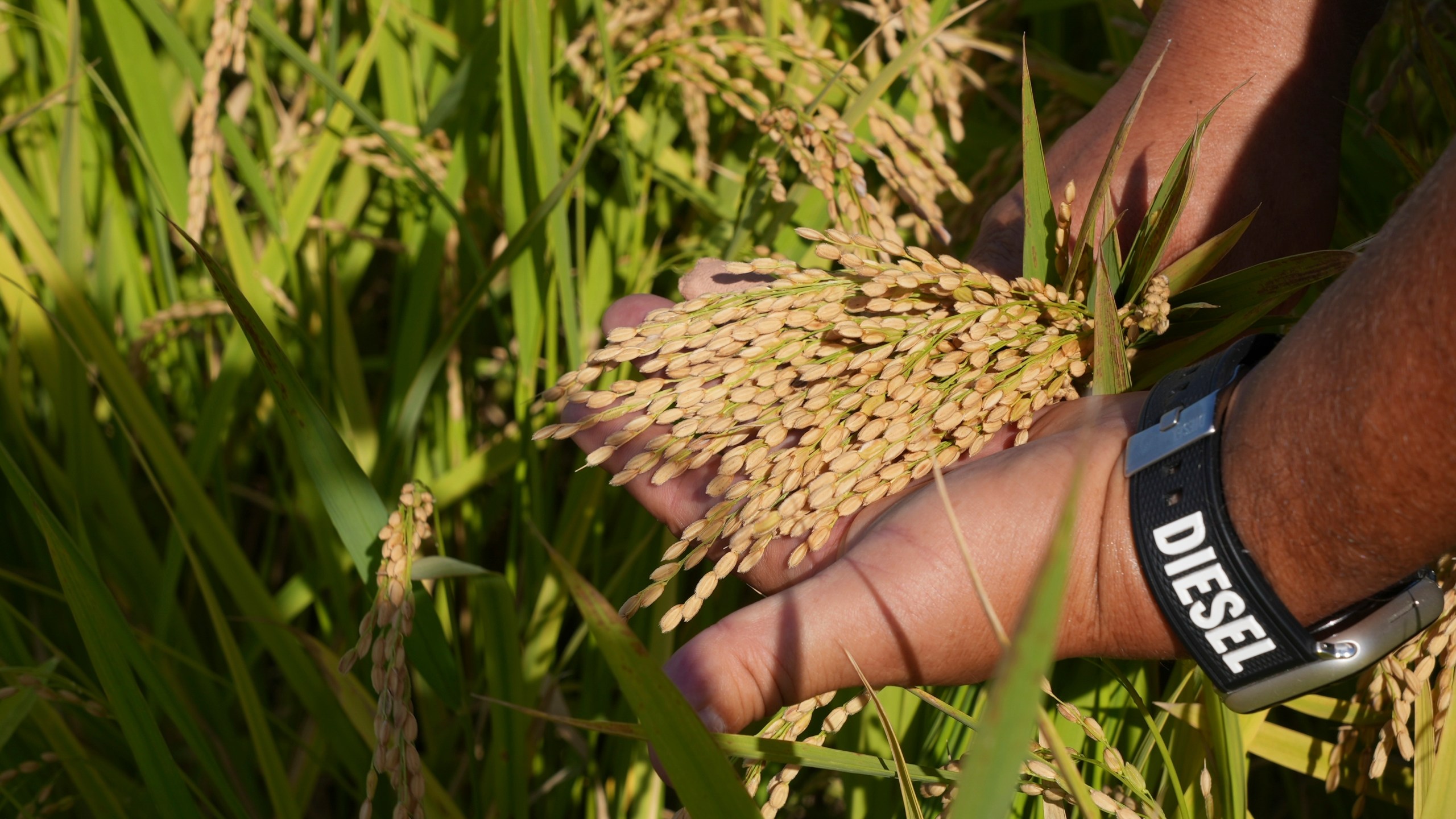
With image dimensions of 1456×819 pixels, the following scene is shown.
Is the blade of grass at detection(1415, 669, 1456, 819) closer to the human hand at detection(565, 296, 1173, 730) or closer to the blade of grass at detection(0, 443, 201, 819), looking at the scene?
the human hand at detection(565, 296, 1173, 730)

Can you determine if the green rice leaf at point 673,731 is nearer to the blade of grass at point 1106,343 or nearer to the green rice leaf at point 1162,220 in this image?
the blade of grass at point 1106,343

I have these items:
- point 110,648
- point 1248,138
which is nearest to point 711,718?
point 110,648

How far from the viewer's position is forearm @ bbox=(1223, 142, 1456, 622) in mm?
832

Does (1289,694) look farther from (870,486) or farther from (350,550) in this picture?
(350,550)

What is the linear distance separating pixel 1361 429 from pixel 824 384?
1.79 feet

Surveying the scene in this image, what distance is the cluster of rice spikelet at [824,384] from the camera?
110cm

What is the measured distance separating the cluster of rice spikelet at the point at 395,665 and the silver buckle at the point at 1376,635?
3.24 feet

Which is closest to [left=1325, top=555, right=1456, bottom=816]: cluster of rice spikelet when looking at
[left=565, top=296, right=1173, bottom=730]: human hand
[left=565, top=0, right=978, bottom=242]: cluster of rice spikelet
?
[left=565, top=296, right=1173, bottom=730]: human hand

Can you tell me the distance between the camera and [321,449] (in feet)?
4.08

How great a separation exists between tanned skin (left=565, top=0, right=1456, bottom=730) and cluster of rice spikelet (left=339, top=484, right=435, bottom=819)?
33 cm

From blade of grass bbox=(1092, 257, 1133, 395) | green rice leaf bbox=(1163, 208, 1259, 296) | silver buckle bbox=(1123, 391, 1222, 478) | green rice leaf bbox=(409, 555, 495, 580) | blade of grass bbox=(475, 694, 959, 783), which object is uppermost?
green rice leaf bbox=(1163, 208, 1259, 296)

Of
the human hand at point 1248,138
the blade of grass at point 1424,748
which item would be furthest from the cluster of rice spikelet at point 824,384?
the blade of grass at point 1424,748

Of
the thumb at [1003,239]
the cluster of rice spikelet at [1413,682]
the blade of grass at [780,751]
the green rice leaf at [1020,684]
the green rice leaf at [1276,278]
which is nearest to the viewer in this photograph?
the green rice leaf at [1020,684]

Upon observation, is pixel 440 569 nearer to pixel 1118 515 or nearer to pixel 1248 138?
pixel 1118 515
